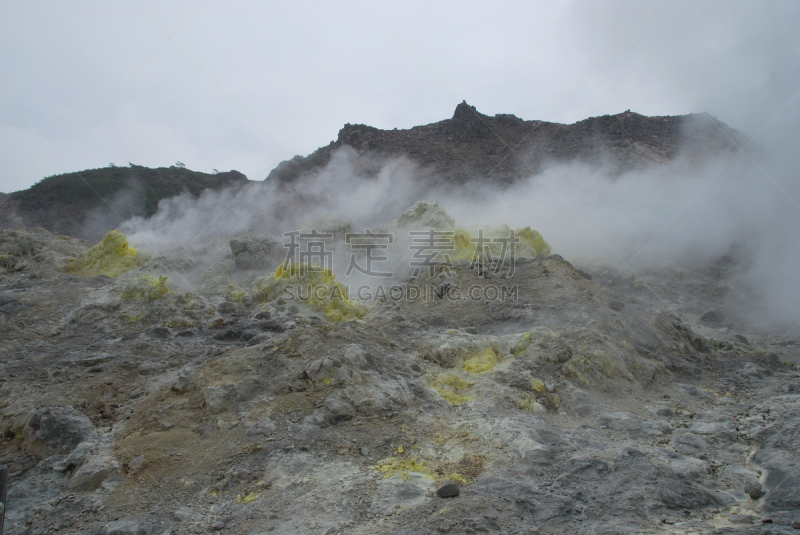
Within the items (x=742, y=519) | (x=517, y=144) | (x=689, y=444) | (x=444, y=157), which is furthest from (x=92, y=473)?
(x=517, y=144)

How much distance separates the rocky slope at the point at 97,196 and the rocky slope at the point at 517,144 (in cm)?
535

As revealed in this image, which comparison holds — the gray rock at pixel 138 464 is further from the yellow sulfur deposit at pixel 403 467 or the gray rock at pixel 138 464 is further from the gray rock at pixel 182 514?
the yellow sulfur deposit at pixel 403 467

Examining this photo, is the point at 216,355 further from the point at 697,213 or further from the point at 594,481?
the point at 697,213

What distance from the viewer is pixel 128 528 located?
2711 millimetres

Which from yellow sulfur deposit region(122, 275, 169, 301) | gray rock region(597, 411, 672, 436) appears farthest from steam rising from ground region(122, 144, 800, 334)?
gray rock region(597, 411, 672, 436)

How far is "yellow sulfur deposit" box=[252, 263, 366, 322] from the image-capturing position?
7.67 m

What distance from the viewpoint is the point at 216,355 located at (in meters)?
5.09

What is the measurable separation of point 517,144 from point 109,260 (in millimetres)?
19558

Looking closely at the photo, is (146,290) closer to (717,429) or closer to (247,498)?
(247,498)

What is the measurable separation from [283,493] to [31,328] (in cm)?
493

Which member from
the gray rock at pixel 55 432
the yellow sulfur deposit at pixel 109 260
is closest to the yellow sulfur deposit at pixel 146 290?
the yellow sulfur deposit at pixel 109 260

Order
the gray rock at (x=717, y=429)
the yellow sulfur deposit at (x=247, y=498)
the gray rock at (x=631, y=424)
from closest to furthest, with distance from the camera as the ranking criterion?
the yellow sulfur deposit at (x=247, y=498) < the gray rock at (x=717, y=429) < the gray rock at (x=631, y=424)

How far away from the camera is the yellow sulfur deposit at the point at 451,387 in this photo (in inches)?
176

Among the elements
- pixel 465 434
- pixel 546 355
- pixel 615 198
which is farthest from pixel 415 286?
pixel 615 198
